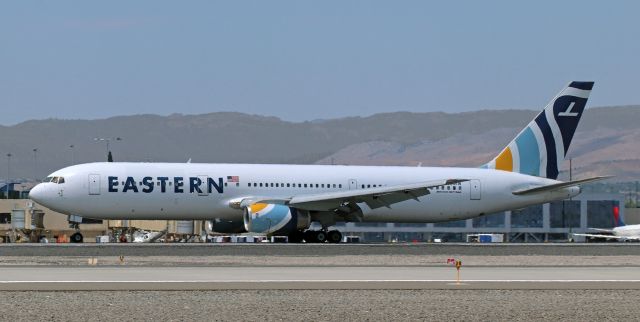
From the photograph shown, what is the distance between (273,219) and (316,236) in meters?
3.71

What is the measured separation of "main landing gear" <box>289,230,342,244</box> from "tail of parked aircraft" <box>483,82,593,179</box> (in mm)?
10506

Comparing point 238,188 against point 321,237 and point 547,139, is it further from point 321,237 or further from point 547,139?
point 547,139

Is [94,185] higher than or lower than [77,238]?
higher

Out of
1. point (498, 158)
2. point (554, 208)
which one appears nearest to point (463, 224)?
point (554, 208)

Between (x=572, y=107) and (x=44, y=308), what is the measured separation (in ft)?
143

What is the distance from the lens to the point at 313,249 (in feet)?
169

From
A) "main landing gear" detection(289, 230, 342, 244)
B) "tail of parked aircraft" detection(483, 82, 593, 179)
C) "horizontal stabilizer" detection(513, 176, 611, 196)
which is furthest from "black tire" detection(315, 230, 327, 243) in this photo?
"tail of parked aircraft" detection(483, 82, 593, 179)

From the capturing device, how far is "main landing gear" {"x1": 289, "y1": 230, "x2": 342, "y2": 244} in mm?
59719

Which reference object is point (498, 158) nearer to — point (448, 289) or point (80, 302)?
point (448, 289)

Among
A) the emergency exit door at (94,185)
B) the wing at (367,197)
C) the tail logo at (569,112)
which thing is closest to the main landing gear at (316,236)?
the wing at (367,197)

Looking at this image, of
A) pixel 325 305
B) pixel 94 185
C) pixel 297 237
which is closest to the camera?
pixel 325 305

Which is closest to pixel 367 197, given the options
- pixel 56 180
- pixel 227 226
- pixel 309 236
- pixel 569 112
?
pixel 309 236

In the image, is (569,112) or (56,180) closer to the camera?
(56,180)

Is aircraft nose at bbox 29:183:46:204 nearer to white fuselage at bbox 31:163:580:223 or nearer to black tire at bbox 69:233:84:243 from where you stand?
white fuselage at bbox 31:163:580:223
